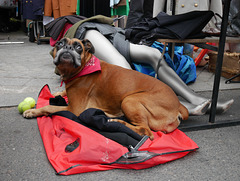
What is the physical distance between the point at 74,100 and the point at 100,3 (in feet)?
12.4

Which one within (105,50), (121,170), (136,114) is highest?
(105,50)

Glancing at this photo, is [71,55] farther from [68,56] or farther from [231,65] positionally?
[231,65]

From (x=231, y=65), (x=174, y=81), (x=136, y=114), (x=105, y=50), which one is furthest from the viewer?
(x=231, y=65)

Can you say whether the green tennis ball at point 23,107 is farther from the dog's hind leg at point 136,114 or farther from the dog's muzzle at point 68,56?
the dog's hind leg at point 136,114

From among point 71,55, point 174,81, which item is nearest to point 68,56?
point 71,55

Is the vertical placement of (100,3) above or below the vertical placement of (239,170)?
above

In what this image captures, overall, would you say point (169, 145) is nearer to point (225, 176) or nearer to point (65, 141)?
point (225, 176)

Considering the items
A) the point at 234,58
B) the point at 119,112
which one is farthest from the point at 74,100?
the point at 234,58

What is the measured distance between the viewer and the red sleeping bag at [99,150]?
2020 millimetres

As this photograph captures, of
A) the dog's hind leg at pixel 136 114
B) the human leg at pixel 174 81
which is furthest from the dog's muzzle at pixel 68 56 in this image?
the human leg at pixel 174 81

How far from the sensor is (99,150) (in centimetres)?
209

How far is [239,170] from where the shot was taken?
2.05 metres

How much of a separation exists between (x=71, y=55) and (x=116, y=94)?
1.98 ft

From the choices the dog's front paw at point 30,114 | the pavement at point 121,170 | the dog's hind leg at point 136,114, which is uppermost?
the dog's hind leg at point 136,114
